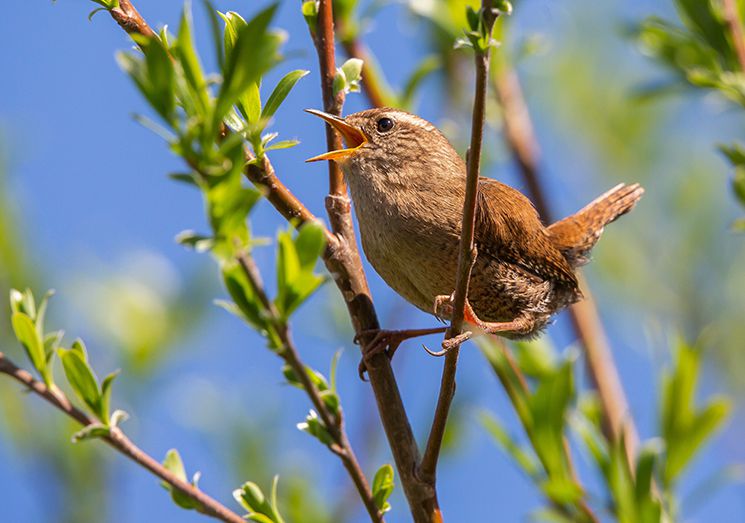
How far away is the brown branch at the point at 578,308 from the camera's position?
3.22 meters

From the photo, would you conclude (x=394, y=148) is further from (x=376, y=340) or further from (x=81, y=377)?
(x=81, y=377)

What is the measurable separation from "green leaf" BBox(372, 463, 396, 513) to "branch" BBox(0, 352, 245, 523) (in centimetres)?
26

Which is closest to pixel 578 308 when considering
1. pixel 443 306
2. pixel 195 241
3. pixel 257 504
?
pixel 443 306

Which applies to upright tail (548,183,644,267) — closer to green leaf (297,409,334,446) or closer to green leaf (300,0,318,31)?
green leaf (300,0,318,31)

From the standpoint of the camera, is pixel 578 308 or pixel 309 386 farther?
pixel 578 308

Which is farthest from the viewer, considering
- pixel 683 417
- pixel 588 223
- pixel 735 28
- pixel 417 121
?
pixel 588 223

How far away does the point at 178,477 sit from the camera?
5.65ft

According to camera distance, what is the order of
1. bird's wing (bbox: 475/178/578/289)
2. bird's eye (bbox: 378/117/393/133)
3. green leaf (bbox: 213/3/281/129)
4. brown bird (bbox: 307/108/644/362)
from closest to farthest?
green leaf (bbox: 213/3/281/129) < brown bird (bbox: 307/108/644/362) < bird's wing (bbox: 475/178/578/289) < bird's eye (bbox: 378/117/393/133)

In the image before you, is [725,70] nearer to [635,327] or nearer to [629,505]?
[629,505]

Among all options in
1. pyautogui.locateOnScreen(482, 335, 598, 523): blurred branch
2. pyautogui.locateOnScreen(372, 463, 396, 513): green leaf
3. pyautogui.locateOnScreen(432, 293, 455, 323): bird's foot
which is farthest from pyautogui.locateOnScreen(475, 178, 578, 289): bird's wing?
pyautogui.locateOnScreen(372, 463, 396, 513): green leaf

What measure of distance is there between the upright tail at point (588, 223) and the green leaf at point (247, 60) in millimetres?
2587

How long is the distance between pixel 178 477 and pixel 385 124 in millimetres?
1983

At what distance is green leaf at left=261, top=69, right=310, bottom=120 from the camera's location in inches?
65.9

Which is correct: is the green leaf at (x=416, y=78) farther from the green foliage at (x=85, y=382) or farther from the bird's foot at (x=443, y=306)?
the green foliage at (x=85, y=382)
